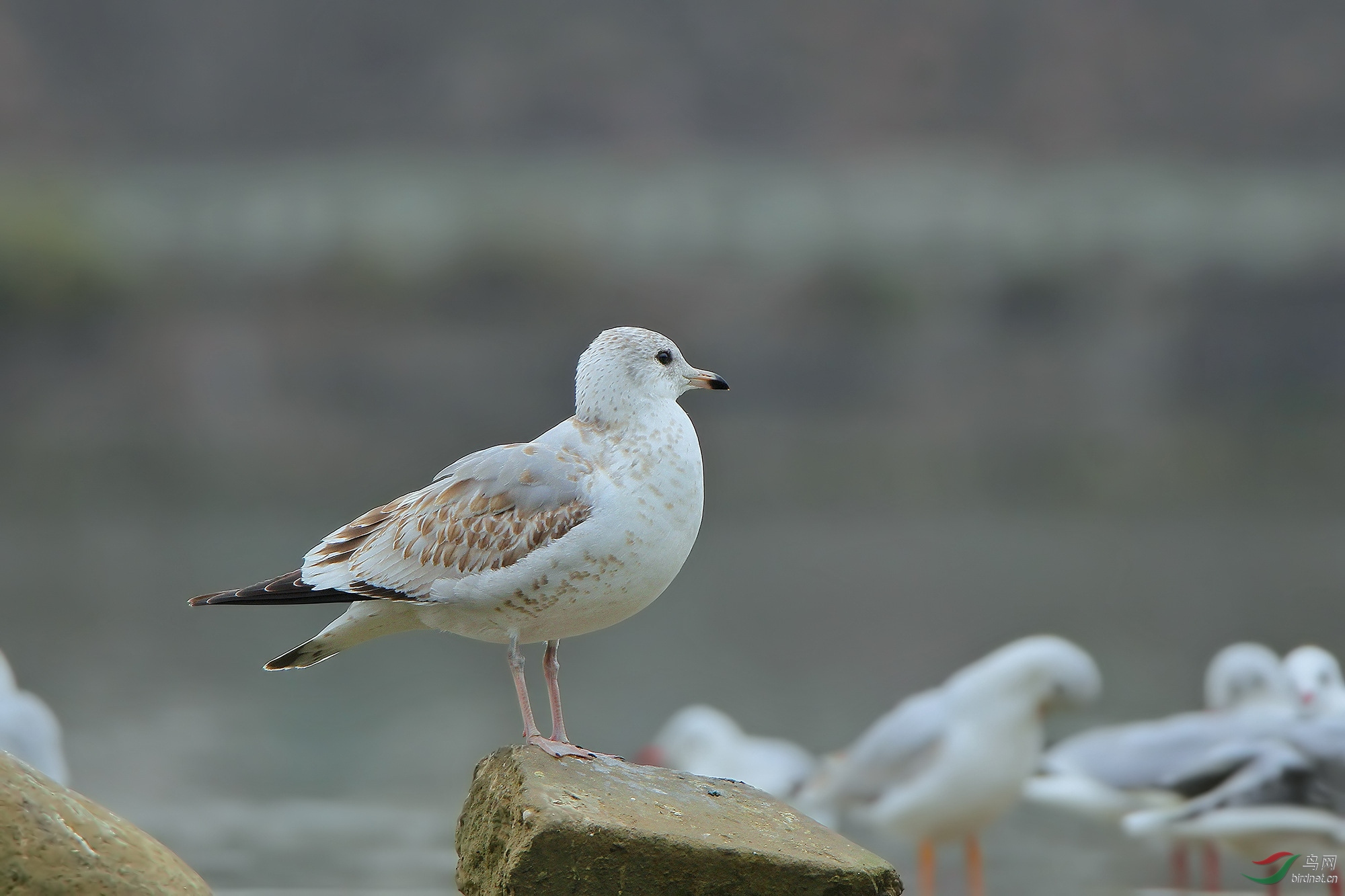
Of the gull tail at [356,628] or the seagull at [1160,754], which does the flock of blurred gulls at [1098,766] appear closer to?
the seagull at [1160,754]

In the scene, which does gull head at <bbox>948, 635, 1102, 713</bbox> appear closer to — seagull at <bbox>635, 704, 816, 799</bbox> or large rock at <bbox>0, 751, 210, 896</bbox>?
seagull at <bbox>635, 704, 816, 799</bbox>

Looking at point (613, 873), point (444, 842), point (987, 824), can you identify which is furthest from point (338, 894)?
point (613, 873)

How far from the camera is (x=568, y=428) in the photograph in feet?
8.29

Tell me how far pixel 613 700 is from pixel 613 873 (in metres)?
5.74


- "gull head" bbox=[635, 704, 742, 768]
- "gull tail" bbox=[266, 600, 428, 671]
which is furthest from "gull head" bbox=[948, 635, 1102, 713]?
"gull tail" bbox=[266, 600, 428, 671]

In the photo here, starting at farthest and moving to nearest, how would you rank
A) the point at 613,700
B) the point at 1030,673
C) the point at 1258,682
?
the point at 613,700
the point at 1258,682
the point at 1030,673

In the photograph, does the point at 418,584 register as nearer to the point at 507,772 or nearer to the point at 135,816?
the point at 507,772

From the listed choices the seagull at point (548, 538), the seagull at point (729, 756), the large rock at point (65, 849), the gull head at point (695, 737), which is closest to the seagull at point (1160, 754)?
the seagull at point (729, 756)

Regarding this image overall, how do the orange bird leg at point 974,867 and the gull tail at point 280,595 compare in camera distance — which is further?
the orange bird leg at point 974,867

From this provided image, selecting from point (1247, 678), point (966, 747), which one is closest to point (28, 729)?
point (966, 747)

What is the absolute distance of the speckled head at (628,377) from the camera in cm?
247

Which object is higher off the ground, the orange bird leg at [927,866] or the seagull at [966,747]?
the seagull at [966,747]

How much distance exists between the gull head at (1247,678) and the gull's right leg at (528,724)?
3058mm

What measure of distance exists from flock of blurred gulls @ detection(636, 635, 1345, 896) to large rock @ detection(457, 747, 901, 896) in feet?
6.50
